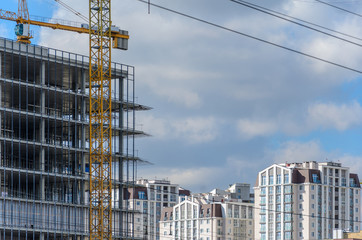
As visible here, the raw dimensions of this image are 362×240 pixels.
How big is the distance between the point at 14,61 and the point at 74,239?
23324 millimetres

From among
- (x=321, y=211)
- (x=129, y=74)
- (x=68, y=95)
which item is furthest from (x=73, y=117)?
(x=321, y=211)

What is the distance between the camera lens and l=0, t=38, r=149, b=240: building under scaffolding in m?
106

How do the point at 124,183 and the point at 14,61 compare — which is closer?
the point at 14,61

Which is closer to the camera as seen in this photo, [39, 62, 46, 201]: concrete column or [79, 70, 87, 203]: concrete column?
[39, 62, 46, 201]: concrete column

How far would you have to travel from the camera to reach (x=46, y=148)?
359ft

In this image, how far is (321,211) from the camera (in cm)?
19962

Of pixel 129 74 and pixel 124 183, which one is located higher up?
pixel 129 74

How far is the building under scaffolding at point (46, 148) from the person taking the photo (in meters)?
106

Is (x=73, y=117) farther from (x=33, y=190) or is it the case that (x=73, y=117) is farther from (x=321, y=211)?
(x=321, y=211)

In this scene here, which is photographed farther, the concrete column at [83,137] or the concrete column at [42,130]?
the concrete column at [83,137]

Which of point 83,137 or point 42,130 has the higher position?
point 42,130

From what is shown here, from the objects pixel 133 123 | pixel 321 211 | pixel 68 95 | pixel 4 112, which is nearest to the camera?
pixel 4 112

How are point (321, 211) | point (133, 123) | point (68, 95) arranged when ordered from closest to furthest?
point (68, 95) → point (133, 123) → point (321, 211)

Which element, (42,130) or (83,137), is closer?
(42,130)
